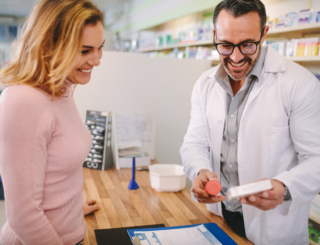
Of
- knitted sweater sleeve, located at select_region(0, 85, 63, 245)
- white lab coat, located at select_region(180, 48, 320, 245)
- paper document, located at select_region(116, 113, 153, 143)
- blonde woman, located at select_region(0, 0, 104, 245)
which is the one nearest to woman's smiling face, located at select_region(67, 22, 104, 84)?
blonde woman, located at select_region(0, 0, 104, 245)

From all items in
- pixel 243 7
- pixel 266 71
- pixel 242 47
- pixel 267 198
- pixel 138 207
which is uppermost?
pixel 243 7

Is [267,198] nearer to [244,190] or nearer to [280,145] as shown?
[244,190]

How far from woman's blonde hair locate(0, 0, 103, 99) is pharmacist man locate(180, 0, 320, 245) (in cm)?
67

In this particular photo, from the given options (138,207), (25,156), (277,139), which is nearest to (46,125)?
(25,156)

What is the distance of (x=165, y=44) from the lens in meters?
5.59

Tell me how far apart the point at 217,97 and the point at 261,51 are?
1.04 feet

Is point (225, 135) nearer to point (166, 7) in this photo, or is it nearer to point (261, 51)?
point (261, 51)

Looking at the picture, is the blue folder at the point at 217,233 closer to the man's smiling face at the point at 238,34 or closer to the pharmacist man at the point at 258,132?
the pharmacist man at the point at 258,132

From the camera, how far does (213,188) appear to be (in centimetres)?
106

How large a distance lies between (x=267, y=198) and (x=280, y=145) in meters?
0.41

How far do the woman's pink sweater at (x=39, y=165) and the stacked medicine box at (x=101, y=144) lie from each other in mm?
1127

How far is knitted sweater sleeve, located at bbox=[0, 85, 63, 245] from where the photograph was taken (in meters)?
0.75

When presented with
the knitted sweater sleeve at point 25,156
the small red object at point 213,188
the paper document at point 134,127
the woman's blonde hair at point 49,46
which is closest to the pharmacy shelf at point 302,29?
the paper document at point 134,127

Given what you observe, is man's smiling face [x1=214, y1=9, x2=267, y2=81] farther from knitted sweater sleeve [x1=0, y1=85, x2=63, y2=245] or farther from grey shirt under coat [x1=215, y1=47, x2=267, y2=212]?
knitted sweater sleeve [x1=0, y1=85, x2=63, y2=245]
